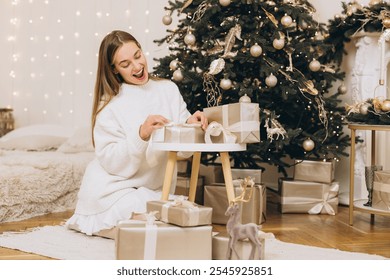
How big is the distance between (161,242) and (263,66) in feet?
4.30

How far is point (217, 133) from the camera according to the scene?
6.70ft

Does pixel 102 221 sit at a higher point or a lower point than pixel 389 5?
lower

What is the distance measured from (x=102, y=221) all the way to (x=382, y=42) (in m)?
1.64

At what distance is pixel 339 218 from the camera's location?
9.11ft

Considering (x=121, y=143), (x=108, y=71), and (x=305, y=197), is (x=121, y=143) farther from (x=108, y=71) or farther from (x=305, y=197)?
(x=305, y=197)

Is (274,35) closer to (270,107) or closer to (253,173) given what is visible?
(270,107)

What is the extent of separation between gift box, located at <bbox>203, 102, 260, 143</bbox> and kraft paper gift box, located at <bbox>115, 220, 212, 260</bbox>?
47 cm

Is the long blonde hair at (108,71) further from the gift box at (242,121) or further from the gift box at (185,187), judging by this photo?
the gift box at (185,187)

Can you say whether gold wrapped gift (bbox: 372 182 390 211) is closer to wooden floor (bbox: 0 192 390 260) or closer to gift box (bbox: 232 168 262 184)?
wooden floor (bbox: 0 192 390 260)

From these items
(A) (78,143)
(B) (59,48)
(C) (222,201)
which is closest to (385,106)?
(C) (222,201)

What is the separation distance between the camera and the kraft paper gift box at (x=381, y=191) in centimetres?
243

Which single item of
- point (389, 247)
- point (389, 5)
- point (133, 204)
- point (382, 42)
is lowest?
point (389, 247)

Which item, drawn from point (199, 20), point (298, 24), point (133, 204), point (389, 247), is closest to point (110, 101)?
point (133, 204)
